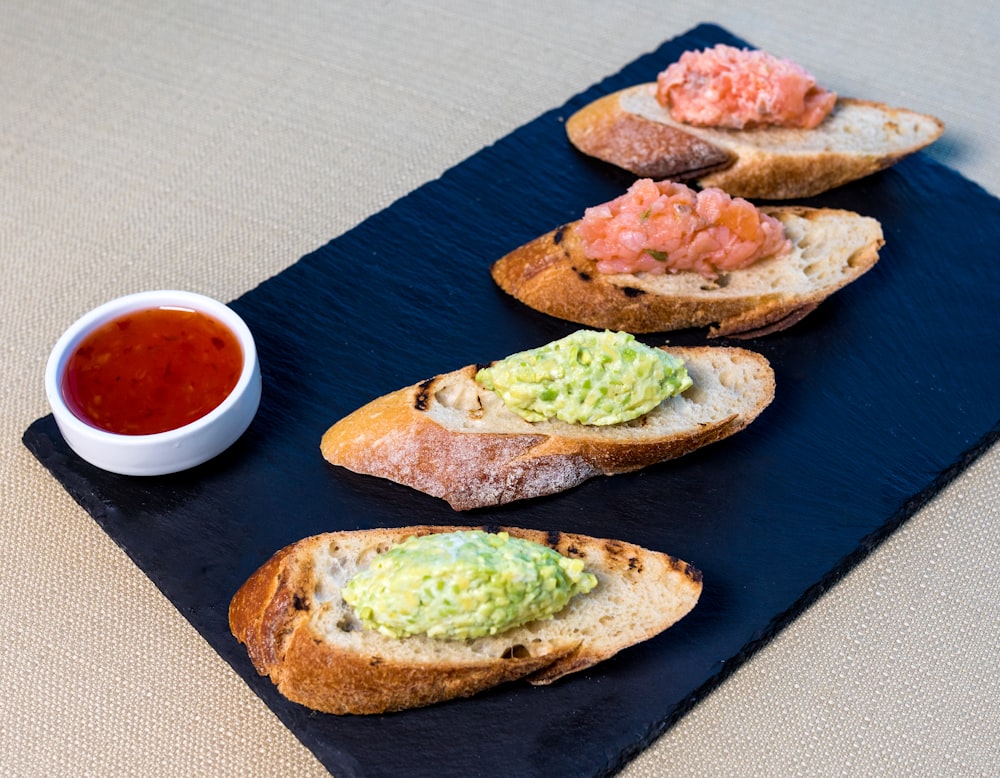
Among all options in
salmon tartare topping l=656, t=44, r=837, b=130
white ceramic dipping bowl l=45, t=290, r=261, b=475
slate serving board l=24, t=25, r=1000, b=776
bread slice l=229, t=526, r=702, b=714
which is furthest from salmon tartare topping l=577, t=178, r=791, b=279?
white ceramic dipping bowl l=45, t=290, r=261, b=475

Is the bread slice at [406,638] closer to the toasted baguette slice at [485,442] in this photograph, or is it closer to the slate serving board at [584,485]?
the slate serving board at [584,485]

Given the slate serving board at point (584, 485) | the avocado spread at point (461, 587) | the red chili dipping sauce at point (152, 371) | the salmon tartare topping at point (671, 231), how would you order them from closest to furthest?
1. the avocado spread at point (461, 587)
2. the slate serving board at point (584, 485)
3. the red chili dipping sauce at point (152, 371)
4. the salmon tartare topping at point (671, 231)

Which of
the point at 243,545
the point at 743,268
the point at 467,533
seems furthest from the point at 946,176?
the point at 243,545

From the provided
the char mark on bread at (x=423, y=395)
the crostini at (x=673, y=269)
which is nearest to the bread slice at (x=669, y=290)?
the crostini at (x=673, y=269)

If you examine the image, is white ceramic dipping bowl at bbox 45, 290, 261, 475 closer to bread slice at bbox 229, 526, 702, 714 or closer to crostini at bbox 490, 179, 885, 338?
bread slice at bbox 229, 526, 702, 714

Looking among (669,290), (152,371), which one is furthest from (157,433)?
(669,290)
